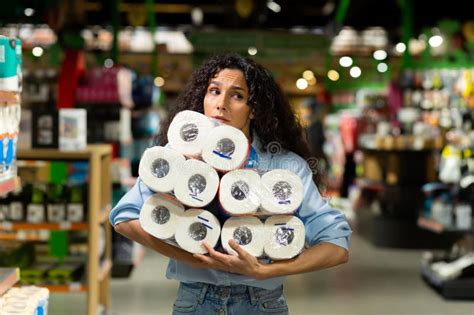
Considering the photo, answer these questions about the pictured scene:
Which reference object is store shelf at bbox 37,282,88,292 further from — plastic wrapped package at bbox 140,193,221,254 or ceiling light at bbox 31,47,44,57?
ceiling light at bbox 31,47,44,57

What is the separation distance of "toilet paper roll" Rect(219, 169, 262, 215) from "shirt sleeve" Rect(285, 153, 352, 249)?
0.21 meters

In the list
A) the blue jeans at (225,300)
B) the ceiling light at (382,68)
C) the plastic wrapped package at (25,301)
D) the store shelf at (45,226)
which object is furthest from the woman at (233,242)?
the ceiling light at (382,68)

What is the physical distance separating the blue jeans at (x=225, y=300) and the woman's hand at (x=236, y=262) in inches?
7.4

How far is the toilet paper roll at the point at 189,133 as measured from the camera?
7.95ft

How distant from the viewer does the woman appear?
242 centimetres

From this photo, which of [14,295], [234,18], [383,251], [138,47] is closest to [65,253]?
[14,295]

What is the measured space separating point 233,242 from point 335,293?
539 centimetres

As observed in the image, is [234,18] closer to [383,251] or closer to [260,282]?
[383,251]

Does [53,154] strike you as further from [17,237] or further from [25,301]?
[25,301]

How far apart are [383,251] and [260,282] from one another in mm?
7948

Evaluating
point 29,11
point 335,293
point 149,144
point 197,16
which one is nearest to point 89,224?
point 335,293

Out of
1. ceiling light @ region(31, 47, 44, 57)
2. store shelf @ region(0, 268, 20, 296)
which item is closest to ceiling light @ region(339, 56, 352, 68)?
ceiling light @ region(31, 47, 44, 57)

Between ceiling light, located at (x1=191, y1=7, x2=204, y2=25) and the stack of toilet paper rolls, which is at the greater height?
the stack of toilet paper rolls

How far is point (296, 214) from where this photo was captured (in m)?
2.52
